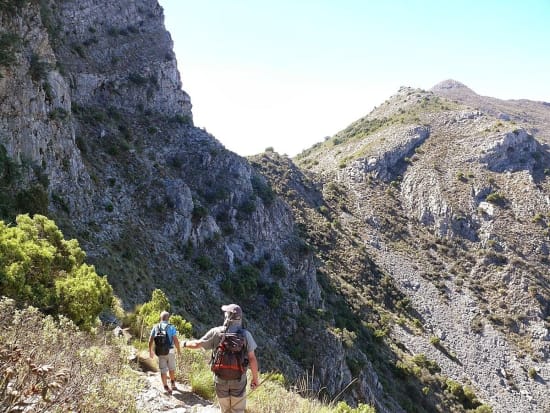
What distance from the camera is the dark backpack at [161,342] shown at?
8383mm

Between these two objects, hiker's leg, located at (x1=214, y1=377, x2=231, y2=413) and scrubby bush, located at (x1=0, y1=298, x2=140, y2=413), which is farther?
hiker's leg, located at (x1=214, y1=377, x2=231, y2=413)

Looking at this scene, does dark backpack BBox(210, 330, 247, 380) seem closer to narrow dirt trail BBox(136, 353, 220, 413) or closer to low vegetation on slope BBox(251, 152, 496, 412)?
narrow dirt trail BBox(136, 353, 220, 413)

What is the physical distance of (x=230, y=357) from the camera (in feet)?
19.6

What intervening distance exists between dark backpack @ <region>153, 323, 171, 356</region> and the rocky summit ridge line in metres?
12.5

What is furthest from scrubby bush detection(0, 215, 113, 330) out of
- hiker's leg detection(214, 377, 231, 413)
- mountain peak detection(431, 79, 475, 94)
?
mountain peak detection(431, 79, 475, 94)

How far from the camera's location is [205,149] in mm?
43219

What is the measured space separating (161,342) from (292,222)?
134ft

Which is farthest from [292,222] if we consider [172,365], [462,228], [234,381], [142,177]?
[234,381]

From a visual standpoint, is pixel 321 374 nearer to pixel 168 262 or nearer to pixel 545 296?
pixel 168 262

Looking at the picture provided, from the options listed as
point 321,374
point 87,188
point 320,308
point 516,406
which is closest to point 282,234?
point 320,308

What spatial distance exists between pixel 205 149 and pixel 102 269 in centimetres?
2349

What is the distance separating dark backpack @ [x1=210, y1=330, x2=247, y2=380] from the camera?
596 centimetres

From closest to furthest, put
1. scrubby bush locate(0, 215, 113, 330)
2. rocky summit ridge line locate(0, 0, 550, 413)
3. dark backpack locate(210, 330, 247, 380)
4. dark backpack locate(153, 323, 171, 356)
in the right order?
dark backpack locate(210, 330, 247, 380)
dark backpack locate(153, 323, 171, 356)
scrubby bush locate(0, 215, 113, 330)
rocky summit ridge line locate(0, 0, 550, 413)

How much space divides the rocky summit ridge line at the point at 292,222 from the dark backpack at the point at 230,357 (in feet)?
50.8
